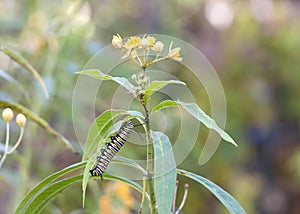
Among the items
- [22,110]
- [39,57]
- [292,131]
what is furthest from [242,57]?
[22,110]

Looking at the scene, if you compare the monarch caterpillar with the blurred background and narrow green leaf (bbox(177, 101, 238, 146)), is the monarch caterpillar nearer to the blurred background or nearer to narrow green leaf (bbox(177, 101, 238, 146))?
narrow green leaf (bbox(177, 101, 238, 146))

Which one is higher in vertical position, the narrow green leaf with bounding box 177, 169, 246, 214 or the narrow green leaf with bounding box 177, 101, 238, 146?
the narrow green leaf with bounding box 177, 101, 238, 146

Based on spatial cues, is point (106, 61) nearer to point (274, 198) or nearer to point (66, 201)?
point (66, 201)

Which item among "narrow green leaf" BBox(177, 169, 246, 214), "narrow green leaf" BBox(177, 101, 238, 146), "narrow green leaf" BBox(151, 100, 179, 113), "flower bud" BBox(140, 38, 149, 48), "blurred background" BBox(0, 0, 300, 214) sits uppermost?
"blurred background" BBox(0, 0, 300, 214)

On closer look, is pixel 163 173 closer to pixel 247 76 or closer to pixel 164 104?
pixel 164 104

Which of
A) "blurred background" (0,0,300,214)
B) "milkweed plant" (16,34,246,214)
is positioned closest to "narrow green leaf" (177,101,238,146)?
"milkweed plant" (16,34,246,214)

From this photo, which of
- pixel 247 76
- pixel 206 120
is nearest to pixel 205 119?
pixel 206 120

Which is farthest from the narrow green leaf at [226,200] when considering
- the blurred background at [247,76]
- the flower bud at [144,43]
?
the blurred background at [247,76]

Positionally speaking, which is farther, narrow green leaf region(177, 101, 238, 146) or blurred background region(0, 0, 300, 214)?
blurred background region(0, 0, 300, 214)
